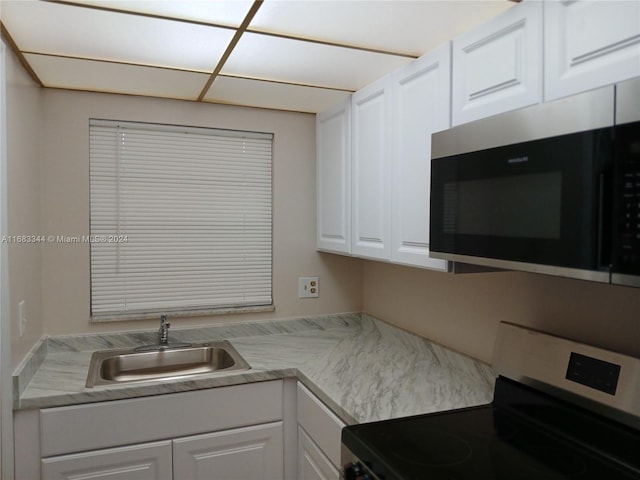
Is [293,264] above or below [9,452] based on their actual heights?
above

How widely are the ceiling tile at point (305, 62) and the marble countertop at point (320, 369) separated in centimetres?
113

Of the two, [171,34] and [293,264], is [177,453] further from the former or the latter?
[171,34]

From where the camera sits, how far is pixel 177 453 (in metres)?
1.83

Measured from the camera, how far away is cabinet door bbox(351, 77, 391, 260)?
1.85m

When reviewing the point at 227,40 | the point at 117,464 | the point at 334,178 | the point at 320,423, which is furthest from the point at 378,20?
the point at 117,464

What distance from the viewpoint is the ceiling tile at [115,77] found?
5.78 feet

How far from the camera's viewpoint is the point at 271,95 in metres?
2.18

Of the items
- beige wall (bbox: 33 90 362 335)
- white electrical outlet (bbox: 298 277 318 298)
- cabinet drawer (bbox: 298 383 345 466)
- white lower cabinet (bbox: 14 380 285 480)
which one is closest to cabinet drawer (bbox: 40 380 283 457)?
white lower cabinet (bbox: 14 380 285 480)

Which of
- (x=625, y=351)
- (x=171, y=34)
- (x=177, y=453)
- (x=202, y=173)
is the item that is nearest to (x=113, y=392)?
(x=177, y=453)

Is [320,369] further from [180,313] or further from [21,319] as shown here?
[21,319]

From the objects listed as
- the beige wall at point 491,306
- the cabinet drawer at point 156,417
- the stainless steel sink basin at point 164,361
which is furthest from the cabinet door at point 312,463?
the beige wall at point 491,306

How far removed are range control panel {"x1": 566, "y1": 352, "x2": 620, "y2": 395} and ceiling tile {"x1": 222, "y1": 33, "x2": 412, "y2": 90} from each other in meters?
1.11

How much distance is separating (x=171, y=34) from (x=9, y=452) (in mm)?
1463

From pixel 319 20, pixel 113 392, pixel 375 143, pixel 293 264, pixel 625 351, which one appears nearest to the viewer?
pixel 625 351
